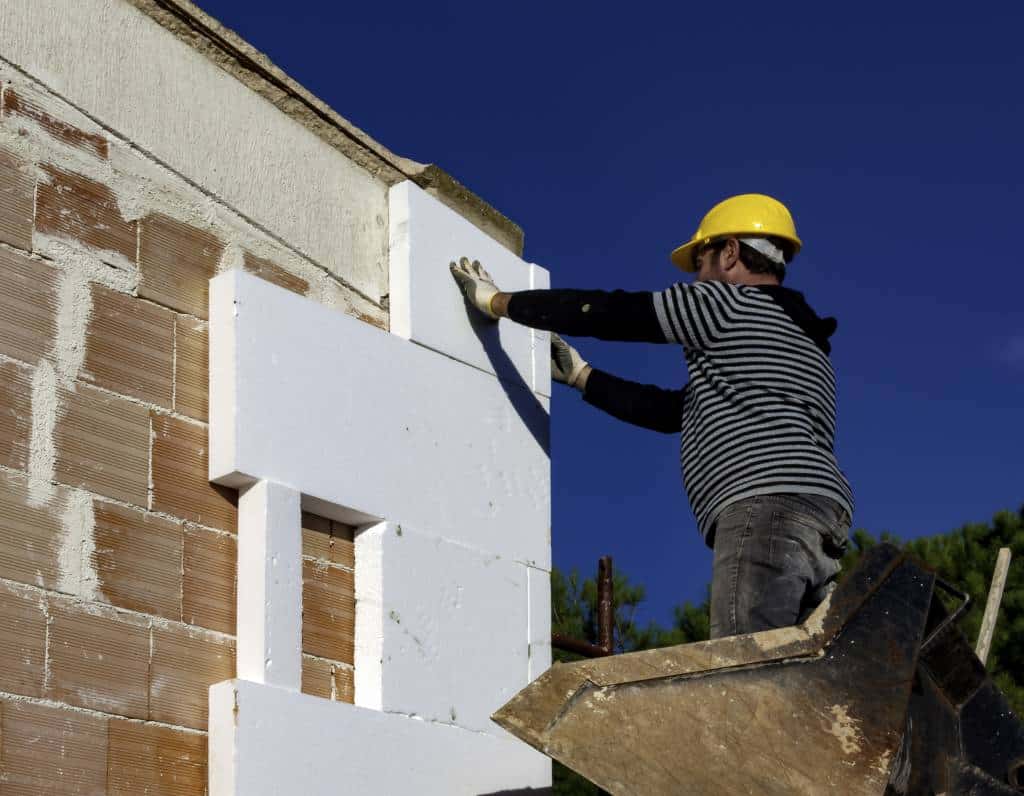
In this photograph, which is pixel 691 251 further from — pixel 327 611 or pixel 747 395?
pixel 327 611

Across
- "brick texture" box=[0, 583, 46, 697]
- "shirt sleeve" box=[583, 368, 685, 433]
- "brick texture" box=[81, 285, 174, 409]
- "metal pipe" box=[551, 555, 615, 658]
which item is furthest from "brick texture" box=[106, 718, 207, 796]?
"metal pipe" box=[551, 555, 615, 658]

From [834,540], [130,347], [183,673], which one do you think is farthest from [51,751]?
[834,540]

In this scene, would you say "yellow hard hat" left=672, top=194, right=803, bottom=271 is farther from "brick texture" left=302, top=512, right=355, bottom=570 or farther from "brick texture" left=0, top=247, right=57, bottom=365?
"brick texture" left=0, top=247, right=57, bottom=365

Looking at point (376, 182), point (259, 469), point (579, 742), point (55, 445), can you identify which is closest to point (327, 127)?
point (376, 182)

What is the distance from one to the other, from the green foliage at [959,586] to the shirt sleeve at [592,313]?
378 inches

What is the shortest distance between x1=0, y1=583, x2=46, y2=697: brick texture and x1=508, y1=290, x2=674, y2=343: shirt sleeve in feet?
6.68

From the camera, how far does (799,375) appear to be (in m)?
5.05

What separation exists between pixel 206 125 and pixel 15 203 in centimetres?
83

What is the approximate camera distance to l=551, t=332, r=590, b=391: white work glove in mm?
6164

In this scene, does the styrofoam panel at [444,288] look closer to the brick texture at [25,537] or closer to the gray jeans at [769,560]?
the gray jeans at [769,560]

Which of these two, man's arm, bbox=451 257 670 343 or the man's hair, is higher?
the man's hair

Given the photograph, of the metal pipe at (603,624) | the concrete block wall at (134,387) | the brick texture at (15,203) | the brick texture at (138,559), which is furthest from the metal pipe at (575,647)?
the brick texture at (15,203)

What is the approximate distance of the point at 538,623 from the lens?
5.52 m

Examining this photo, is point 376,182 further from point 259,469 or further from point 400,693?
point 400,693
